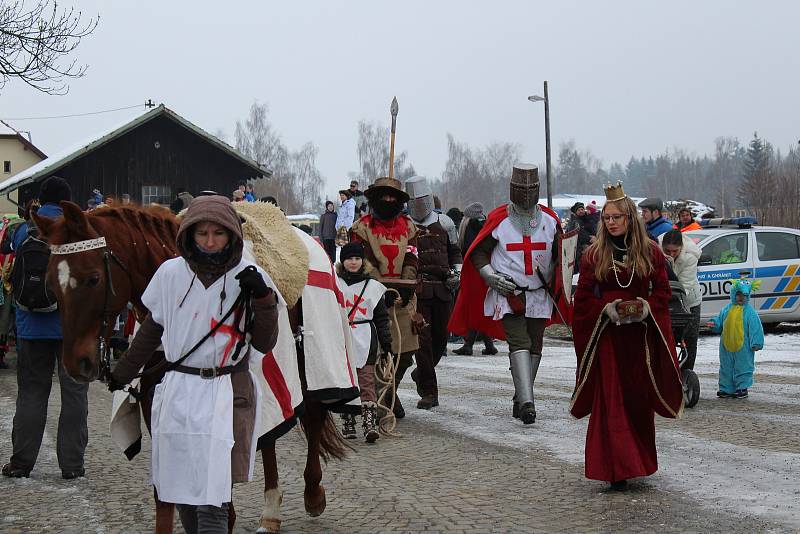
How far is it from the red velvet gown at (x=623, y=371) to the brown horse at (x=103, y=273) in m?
2.26

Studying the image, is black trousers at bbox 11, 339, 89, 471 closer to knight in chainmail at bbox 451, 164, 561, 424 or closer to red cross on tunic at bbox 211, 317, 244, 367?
red cross on tunic at bbox 211, 317, 244, 367

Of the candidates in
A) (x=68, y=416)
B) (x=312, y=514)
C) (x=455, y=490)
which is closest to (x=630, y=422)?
(x=455, y=490)

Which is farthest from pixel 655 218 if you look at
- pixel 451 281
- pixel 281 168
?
pixel 281 168

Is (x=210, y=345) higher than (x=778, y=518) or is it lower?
higher

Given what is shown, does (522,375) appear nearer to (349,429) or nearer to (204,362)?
(349,429)

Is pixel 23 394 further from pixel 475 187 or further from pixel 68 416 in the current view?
pixel 475 187

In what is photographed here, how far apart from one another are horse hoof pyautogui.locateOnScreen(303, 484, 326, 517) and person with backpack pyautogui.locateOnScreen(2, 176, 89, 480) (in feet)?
7.47

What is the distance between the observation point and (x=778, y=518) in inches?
247

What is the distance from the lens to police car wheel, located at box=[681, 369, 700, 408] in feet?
35.5

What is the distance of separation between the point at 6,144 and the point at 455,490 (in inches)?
3114

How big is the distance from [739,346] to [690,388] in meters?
0.92

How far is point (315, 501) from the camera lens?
21.4 ft

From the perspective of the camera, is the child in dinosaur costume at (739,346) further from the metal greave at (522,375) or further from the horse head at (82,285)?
the horse head at (82,285)

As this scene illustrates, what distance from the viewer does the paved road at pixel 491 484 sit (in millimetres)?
6441
